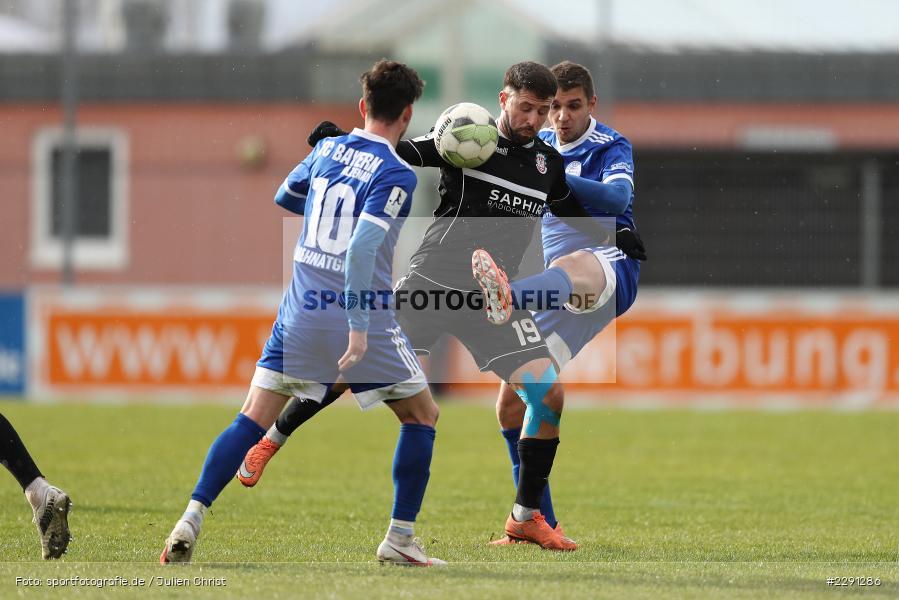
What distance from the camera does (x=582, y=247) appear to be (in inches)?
284

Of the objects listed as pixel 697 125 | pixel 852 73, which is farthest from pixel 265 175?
pixel 852 73

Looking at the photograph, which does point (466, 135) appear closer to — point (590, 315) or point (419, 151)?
point (419, 151)

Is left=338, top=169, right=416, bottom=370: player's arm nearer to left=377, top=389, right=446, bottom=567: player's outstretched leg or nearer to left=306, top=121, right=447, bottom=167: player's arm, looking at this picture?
left=377, top=389, right=446, bottom=567: player's outstretched leg

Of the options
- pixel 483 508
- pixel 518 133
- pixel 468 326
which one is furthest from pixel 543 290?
pixel 483 508

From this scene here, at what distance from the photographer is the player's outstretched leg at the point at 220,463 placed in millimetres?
5410

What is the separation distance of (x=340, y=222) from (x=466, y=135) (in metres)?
0.92

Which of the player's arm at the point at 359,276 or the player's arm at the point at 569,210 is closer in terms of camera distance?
the player's arm at the point at 359,276

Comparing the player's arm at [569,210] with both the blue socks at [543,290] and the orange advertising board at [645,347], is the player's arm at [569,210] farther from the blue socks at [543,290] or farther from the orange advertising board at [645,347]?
the orange advertising board at [645,347]

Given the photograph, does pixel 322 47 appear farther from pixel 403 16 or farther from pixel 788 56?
pixel 788 56

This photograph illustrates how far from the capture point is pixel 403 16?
18766mm

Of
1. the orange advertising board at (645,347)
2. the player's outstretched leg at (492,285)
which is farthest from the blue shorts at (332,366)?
the orange advertising board at (645,347)

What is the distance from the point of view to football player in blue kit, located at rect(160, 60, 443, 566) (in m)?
5.44

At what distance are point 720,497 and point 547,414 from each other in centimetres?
273

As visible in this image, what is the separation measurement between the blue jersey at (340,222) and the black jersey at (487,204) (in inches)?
28.7
